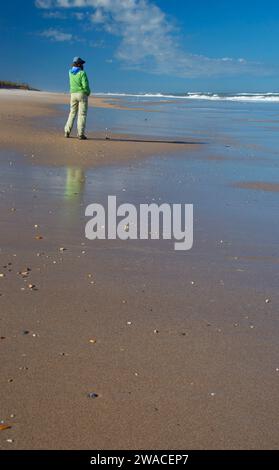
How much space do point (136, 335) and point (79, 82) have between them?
11971 mm

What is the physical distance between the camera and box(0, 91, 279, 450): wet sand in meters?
2.68

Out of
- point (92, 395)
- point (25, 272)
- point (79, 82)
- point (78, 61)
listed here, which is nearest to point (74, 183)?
point (25, 272)

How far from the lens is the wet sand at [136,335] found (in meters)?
2.68

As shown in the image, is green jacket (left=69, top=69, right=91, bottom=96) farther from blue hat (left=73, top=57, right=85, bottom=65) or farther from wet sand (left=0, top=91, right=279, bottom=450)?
wet sand (left=0, top=91, right=279, bottom=450)

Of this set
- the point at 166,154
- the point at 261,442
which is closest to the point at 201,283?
the point at 261,442

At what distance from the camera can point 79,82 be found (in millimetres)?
14703

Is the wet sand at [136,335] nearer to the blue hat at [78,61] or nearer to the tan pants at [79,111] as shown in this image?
the tan pants at [79,111]

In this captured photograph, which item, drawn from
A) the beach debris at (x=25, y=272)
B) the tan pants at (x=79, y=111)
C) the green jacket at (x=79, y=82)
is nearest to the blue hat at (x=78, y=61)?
the green jacket at (x=79, y=82)

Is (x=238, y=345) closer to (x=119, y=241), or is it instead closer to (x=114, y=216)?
(x=119, y=241)

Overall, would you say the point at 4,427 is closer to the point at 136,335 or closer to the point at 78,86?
the point at 136,335

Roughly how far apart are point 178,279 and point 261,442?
2069 millimetres

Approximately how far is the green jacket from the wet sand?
8.39 metres

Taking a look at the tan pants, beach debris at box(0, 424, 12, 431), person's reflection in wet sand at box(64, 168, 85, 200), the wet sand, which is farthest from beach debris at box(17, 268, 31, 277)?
the tan pants

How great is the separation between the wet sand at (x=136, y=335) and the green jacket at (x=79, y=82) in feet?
27.5
